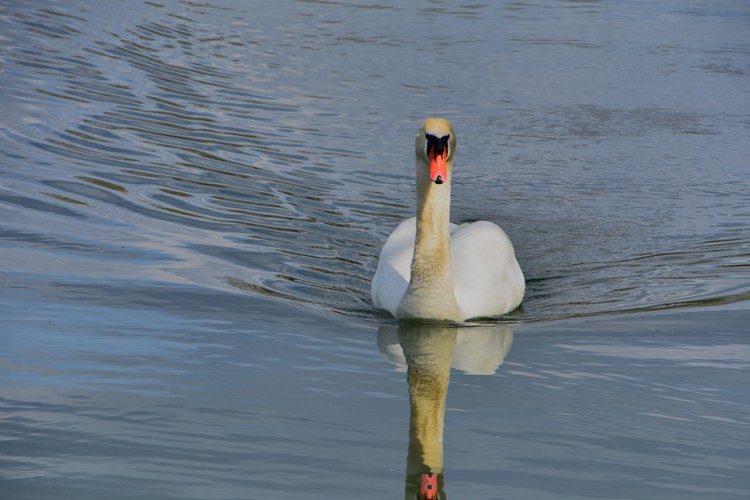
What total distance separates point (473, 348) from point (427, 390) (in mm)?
948

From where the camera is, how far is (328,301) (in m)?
8.10

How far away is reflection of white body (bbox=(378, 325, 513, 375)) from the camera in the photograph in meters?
6.64

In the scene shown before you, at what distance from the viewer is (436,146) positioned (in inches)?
284

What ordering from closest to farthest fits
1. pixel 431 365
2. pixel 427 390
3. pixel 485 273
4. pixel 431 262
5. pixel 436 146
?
pixel 427 390
pixel 431 365
pixel 436 146
pixel 431 262
pixel 485 273

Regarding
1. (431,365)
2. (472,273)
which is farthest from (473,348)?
(472,273)

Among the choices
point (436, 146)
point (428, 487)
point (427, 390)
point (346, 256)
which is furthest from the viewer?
point (346, 256)

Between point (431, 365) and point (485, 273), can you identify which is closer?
point (431, 365)

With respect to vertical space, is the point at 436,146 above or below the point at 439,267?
above

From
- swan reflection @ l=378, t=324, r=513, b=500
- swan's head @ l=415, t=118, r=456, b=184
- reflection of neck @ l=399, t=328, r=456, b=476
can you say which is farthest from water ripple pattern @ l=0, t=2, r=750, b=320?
swan's head @ l=415, t=118, r=456, b=184

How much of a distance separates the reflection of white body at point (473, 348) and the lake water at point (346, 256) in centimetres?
3

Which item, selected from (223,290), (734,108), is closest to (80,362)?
(223,290)

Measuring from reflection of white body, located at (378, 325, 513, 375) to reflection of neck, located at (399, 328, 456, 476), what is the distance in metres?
0.04

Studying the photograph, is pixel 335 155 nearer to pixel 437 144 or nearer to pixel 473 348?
pixel 437 144

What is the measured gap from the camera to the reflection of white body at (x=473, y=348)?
21.8 feet
